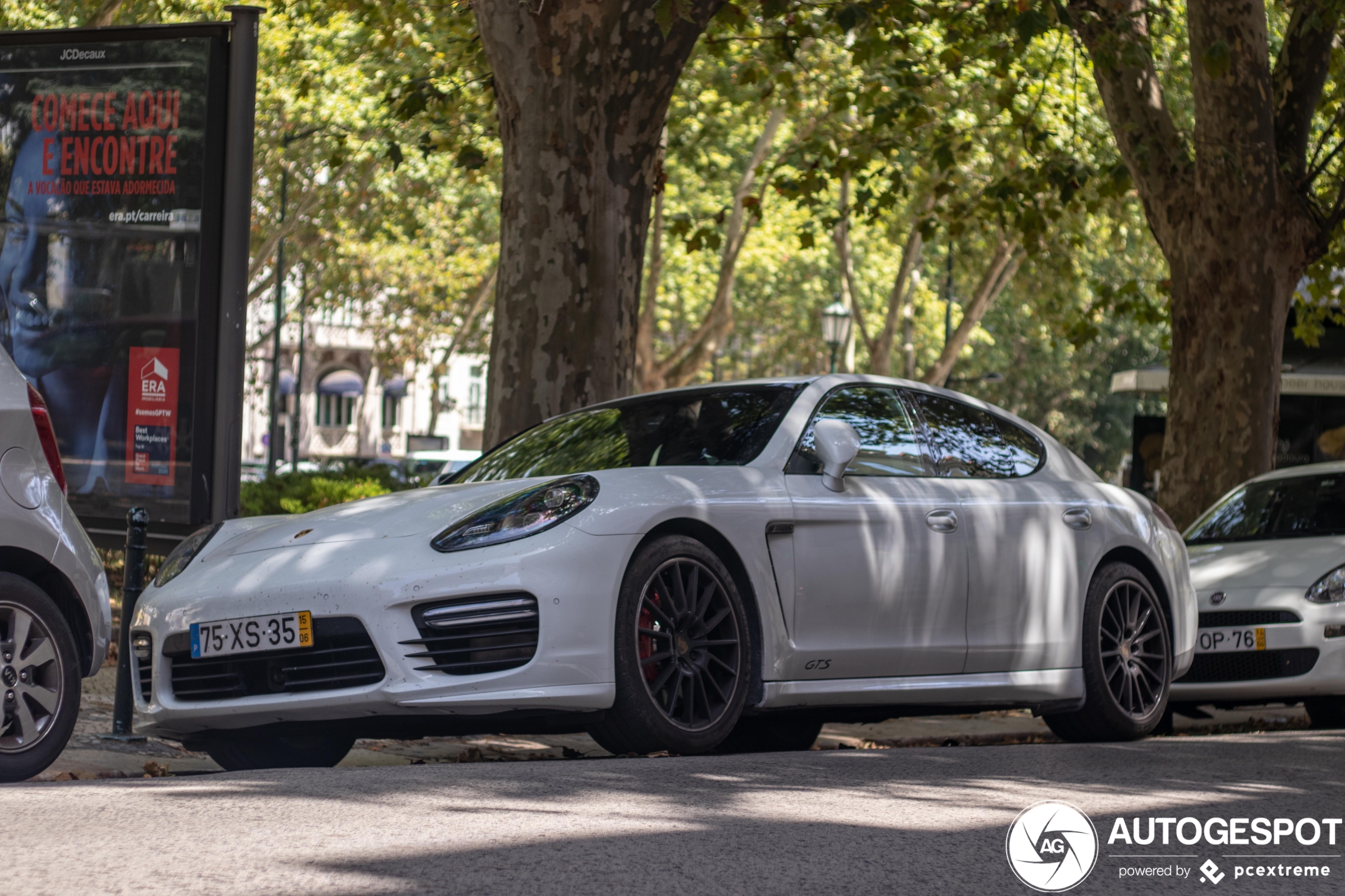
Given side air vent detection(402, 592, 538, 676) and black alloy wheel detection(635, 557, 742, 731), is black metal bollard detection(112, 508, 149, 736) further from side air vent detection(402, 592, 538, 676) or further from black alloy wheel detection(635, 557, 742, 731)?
black alloy wheel detection(635, 557, 742, 731)

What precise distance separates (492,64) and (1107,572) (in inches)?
183

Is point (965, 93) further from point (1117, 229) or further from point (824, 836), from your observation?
point (824, 836)

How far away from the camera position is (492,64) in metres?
9.72

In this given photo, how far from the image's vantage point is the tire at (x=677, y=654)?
547 centimetres

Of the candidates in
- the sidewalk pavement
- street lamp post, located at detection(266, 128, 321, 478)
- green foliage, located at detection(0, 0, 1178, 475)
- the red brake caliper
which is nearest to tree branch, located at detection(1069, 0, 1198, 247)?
green foliage, located at detection(0, 0, 1178, 475)

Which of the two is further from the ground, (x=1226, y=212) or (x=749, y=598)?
(x=1226, y=212)

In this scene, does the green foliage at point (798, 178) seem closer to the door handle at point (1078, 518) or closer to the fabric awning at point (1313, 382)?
the fabric awning at point (1313, 382)

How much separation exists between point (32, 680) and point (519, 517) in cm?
163

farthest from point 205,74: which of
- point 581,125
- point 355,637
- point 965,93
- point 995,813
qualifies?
point 965,93

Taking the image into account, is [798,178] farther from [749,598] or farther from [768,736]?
[749,598]

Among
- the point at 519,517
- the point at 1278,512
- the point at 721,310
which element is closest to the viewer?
the point at 519,517

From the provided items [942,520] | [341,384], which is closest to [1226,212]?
[942,520]

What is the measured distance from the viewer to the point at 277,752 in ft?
20.3

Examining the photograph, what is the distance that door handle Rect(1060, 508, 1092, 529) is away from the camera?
7215mm
